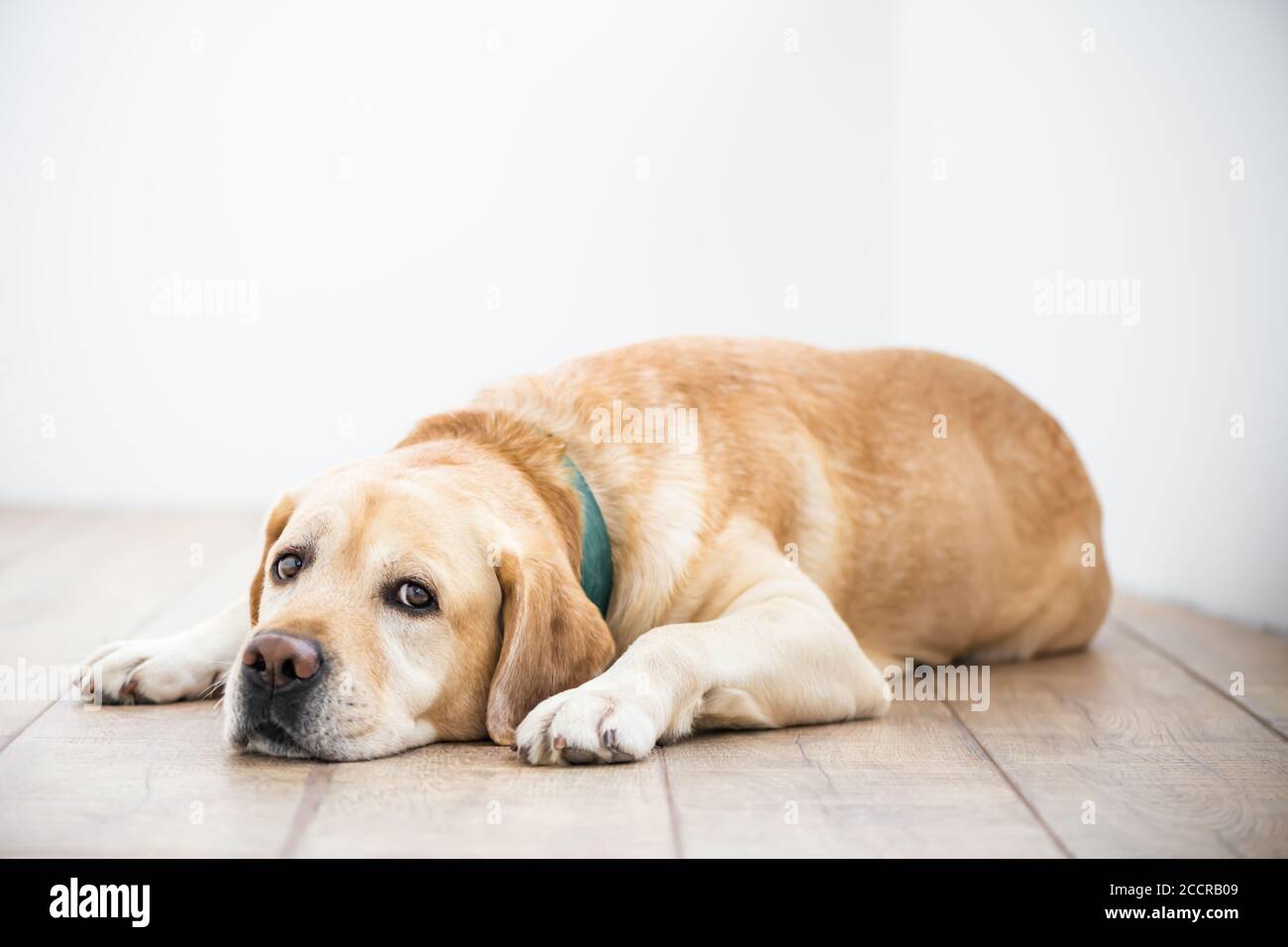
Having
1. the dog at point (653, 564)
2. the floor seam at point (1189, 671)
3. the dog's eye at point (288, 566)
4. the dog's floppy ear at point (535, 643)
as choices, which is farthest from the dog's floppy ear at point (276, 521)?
the floor seam at point (1189, 671)

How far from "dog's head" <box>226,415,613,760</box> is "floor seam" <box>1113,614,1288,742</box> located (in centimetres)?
146

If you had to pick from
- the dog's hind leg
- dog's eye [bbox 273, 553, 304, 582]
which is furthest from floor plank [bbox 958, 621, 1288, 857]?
the dog's hind leg

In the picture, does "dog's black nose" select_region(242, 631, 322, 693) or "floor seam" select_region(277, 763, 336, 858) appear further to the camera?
"dog's black nose" select_region(242, 631, 322, 693)

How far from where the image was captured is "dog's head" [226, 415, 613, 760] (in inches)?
98.2

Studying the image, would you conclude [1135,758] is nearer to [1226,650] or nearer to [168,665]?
[1226,650]

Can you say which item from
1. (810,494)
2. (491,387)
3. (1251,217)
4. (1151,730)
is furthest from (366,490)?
(1251,217)

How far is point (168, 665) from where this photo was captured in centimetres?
309

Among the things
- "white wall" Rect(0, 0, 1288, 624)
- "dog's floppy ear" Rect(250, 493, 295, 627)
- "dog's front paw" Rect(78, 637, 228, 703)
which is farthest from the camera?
→ "white wall" Rect(0, 0, 1288, 624)

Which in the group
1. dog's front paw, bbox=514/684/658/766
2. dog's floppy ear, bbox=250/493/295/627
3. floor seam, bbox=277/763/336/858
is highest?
dog's floppy ear, bbox=250/493/295/627

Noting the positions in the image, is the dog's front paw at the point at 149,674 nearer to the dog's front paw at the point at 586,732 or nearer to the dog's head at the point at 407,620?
the dog's head at the point at 407,620

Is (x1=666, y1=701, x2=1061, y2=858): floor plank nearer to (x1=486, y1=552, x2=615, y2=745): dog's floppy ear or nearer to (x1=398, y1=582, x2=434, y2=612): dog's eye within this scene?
(x1=486, y1=552, x2=615, y2=745): dog's floppy ear

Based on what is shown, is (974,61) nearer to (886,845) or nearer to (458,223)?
(458,223)

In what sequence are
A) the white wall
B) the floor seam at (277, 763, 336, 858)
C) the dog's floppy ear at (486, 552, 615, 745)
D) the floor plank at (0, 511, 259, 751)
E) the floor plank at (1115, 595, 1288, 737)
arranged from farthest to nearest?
1. the white wall
2. the floor plank at (0, 511, 259, 751)
3. the floor plank at (1115, 595, 1288, 737)
4. the dog's floppy ear at (486, 552, 615, 745)
5. the floor seam at (277, 763, 336, 858)

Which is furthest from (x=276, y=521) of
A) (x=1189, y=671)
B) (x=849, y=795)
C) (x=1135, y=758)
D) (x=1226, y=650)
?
(x=1226, y=650)
